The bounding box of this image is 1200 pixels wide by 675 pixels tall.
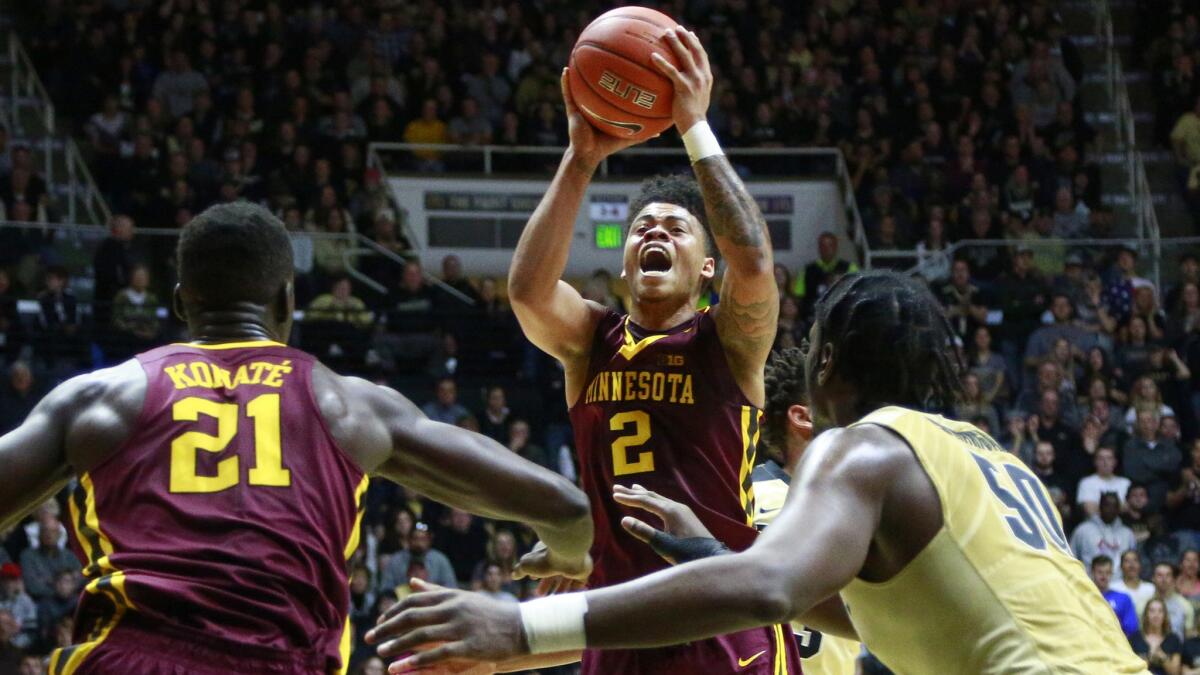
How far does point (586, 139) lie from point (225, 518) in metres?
2.63

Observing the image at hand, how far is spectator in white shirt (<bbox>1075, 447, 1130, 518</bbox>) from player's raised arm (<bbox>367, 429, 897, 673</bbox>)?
38.0 feet

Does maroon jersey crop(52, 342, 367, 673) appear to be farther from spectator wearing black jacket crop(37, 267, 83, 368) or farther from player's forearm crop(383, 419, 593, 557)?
spectator wearing black jacket crop(37, 267, 83, 368)

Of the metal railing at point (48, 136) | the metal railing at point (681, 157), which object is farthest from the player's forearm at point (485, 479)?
the metal railing at point (681, 157)

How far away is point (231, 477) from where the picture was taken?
12.0 feet

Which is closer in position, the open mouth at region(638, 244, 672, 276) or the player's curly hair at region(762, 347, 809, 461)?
the open mouth at region(638, 244, 672, 276)

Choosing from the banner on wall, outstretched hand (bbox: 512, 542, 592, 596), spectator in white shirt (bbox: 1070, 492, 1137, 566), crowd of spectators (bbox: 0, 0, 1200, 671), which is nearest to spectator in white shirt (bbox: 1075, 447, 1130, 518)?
crowd of spectators (bbox: 0, 0, 1200, 671)

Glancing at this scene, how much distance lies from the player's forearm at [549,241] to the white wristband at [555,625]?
2.73 m

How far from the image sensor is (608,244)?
19016mm

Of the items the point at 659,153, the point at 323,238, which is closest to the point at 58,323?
the point at 323,238

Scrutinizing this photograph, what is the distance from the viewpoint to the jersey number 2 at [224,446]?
365cm

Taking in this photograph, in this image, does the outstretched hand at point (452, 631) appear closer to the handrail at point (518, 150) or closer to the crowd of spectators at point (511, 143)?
the crowd of spectators at point (511, 143)

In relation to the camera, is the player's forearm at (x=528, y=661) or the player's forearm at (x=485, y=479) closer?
the player's forearm at (x=528, y=661)

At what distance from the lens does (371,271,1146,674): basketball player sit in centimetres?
308

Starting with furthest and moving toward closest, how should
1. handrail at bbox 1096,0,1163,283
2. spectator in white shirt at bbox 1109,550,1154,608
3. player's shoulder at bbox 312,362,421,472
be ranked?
handrail at bbox 1096,0,1163,283, spectator in white shirt at bbox 1109,550,1154,608, player's shoulder at bbox 312,362,421,472
